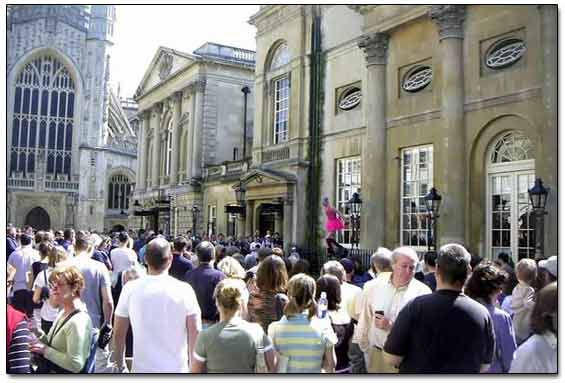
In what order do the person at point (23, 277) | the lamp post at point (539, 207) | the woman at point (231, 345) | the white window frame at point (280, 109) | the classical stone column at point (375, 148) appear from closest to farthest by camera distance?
the woman at point (231, 345) < the person at point (23, 277) < the lamp post at point (539, 207) < the classical stone column at point (375, 148) < the white window frame at point (280, 109)

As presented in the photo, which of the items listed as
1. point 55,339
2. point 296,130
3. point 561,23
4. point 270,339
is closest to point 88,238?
point 55,339

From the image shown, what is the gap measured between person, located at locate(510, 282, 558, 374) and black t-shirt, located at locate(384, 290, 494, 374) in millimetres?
283

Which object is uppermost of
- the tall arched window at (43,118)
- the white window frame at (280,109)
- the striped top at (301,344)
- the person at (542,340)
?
the tall arched window at (43,118)

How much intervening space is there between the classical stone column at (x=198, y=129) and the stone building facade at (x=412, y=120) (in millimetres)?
7157

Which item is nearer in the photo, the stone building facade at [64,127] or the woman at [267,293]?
the woman at [267,293]

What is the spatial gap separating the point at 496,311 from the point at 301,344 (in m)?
1.36

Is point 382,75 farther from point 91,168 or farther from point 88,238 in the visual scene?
point 91,168

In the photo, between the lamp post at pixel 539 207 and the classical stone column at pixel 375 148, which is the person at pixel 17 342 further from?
the classical stone column at pixel 375 148

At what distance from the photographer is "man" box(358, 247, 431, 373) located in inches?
195

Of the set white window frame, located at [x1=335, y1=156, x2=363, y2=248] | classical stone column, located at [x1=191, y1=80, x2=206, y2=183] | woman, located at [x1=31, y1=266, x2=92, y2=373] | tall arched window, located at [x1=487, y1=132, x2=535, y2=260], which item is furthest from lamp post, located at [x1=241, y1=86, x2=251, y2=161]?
woman, located at [x1=31, y1=266, x2=92, y2=373]

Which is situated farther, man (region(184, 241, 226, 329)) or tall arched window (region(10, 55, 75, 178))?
tall arched window (region(10, 55, 75, 178))

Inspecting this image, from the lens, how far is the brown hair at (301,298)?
436 cm

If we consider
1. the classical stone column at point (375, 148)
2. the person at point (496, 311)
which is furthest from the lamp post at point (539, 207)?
the person at point (496, 311)

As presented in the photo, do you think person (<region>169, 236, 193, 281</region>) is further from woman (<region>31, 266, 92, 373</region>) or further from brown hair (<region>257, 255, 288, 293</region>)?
woman (<region>31, 266, 92, 373</region>)
